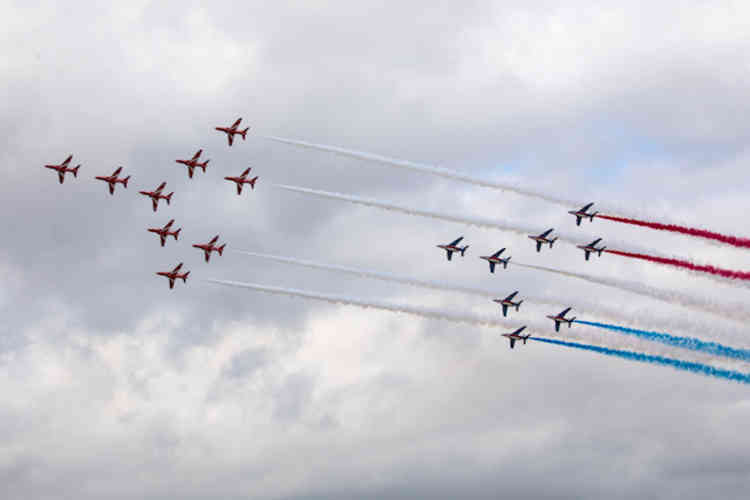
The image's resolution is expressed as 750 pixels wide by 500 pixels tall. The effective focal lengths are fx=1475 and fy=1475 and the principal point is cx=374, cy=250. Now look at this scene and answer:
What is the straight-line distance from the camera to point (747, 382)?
185000mm

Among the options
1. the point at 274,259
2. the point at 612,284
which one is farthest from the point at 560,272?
the point at 274,259

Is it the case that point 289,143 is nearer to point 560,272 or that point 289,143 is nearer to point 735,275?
point 560,272

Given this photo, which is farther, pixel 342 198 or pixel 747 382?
pixel 342 198

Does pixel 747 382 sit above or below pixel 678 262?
below

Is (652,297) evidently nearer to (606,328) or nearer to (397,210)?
(606,328)

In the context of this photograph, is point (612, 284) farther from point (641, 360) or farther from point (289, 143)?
point (289, 143)

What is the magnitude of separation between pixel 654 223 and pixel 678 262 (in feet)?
21.7

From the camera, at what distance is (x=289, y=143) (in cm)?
19250

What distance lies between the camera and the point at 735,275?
190 meters

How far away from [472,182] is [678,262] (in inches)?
1150

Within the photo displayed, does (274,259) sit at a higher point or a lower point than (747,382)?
higher

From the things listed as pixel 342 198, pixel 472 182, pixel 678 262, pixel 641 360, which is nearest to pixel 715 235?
pixel 678 262

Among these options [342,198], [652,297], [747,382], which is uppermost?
[342,198]

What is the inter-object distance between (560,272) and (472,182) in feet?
55.3
